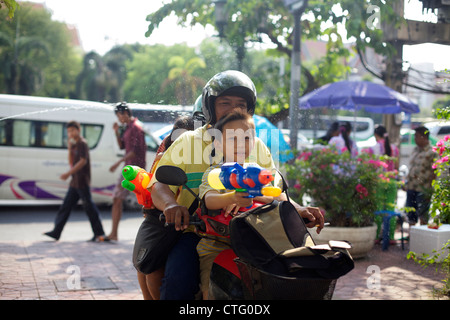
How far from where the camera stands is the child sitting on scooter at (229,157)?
205 centimetres

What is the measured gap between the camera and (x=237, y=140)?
6.90 ft

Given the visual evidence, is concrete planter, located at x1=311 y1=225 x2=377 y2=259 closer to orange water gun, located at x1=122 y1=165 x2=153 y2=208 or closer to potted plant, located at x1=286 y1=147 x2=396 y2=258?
potted plant, located at x1=286 y1=147 x2=396 y2=258

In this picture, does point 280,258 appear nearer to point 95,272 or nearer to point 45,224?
point 95,272

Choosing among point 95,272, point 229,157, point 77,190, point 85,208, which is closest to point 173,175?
point 229,157

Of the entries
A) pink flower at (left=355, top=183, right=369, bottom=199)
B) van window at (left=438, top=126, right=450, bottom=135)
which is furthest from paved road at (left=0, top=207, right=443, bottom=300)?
van window at (left=438, top=126, right=450, bottom=135)

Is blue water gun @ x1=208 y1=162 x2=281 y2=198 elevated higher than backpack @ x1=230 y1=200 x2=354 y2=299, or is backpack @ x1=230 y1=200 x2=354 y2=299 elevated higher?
blue water gun @ x1=208 y1=162 x2=281 y2=198

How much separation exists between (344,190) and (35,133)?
6915 mm

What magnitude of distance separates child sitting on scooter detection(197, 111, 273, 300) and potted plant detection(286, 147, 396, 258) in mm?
4151

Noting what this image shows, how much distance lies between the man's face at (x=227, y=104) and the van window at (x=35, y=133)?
886 centimetres

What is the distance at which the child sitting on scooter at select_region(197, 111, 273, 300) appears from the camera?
80.7 inches

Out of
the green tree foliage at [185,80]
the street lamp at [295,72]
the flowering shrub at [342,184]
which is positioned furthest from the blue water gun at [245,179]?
the street lamp at [295,72]

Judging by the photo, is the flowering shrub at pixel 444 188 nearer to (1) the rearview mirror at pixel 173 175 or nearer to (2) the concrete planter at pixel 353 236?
(2) the concrete planter at pixel 353 236

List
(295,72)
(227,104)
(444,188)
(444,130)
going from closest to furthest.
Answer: (227,104), (444,188), (295,72), (444,130)

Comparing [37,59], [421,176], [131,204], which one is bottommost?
[131,204]
